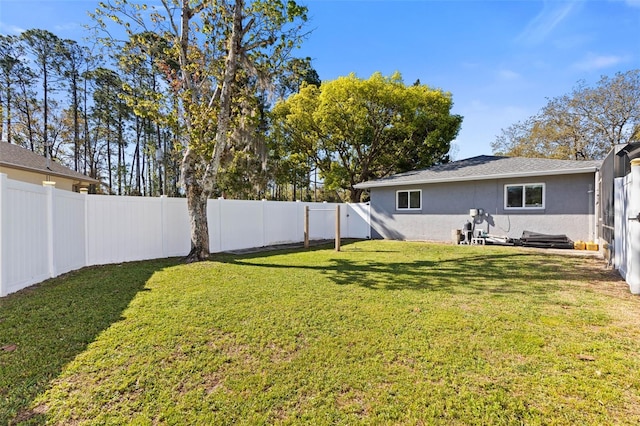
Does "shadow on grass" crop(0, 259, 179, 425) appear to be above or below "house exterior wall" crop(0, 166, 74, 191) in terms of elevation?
below

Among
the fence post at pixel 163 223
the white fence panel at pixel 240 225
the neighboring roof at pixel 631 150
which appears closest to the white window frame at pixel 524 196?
the neighboring roof at pixel 631 150

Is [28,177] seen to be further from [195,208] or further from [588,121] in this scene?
[588,121]

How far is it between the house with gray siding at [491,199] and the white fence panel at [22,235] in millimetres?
11158

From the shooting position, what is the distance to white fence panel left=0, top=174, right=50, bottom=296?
13.4ft

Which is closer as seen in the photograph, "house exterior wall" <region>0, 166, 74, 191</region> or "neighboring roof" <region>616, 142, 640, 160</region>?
"neighboring roof" <region>616, 142, 640, 160</region>

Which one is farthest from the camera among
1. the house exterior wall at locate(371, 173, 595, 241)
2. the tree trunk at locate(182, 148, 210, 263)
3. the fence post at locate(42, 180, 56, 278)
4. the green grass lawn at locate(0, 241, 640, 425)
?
the house exterior wall at locate(371, 173, 595, 241)

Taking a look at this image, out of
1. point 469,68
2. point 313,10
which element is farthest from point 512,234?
point 313,10

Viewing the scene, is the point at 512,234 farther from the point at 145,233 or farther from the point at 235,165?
the point at 235,165

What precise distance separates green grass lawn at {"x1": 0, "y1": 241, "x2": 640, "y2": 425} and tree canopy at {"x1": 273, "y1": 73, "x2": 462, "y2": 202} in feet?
45.4

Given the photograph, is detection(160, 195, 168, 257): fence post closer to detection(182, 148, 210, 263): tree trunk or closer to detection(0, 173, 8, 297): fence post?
detection(182, 148, 210, 263): tree trunk

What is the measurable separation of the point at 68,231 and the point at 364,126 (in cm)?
1499

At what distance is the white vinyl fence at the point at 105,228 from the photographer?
436 cm

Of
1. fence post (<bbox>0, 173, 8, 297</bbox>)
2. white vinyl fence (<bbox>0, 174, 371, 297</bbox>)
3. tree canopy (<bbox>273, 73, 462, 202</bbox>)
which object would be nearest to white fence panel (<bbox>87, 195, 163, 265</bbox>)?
white vinyl fence (<bbox>0, 174, 371, 297</bbox>)

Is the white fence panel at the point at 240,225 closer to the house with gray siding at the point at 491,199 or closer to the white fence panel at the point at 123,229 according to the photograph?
the white fence panel at the point at 123,229
